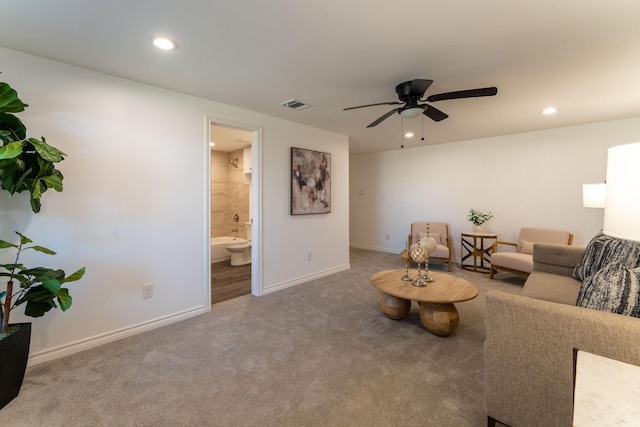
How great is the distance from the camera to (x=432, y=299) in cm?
233

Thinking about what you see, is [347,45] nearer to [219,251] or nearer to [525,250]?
[525,250]

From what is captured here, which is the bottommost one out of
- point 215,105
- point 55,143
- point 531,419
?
point 531,419

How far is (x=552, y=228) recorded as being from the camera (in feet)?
14.1

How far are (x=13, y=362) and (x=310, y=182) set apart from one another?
327 cm

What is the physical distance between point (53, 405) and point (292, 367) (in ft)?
4.72

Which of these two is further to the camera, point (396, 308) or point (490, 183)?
point (490, 183)

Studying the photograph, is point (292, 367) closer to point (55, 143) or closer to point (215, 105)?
point (55, 143)

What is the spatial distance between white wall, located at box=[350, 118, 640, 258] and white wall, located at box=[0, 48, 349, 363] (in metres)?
3.80

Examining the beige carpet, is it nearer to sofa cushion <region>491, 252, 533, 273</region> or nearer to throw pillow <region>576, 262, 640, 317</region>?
throw pillow <region>576, 262, 640, 317</region>

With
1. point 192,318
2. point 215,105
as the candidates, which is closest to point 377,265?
point 192,318

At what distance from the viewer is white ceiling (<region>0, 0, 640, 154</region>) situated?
1.56 meters

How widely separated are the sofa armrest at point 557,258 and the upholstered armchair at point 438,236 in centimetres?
164

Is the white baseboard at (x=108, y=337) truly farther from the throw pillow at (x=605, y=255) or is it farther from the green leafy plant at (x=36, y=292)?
the throw pillow at (x=605, y=255)

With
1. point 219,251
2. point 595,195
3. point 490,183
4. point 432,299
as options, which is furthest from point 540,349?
point 219,251
